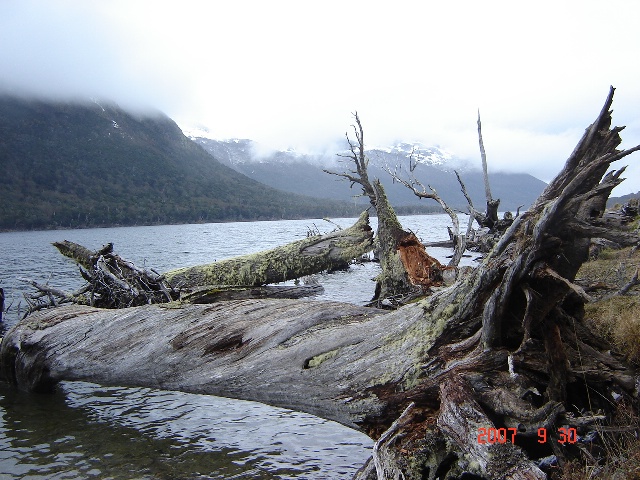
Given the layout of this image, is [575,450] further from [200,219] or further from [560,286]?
[200,219]

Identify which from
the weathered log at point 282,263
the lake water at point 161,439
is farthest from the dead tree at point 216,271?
the lake water at point 161,439

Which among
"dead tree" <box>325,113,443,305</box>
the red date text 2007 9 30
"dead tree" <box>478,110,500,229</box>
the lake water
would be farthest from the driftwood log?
"dead tree" <box>478,110,500,229</box>

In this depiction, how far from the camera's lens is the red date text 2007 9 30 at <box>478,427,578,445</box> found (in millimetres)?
3891

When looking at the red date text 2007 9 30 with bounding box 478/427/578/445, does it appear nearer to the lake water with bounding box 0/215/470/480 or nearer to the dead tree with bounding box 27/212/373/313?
the lake water with bounding box 0/215/470/480

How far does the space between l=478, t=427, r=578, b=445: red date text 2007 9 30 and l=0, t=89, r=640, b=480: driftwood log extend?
0.03 ft

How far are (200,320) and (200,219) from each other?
18722 centimetres

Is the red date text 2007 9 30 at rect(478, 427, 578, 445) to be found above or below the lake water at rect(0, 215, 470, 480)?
above

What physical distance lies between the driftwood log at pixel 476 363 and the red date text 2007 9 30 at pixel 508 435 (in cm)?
1

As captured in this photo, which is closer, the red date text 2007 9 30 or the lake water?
the red date text 2007 9 30

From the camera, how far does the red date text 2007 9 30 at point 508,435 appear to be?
3891mm

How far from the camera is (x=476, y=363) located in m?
4.73

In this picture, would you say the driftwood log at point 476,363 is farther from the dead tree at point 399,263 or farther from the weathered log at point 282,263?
the weathered log at point 282,263

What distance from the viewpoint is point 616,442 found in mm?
4141

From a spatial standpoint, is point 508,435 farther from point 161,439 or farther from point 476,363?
point 161,439
